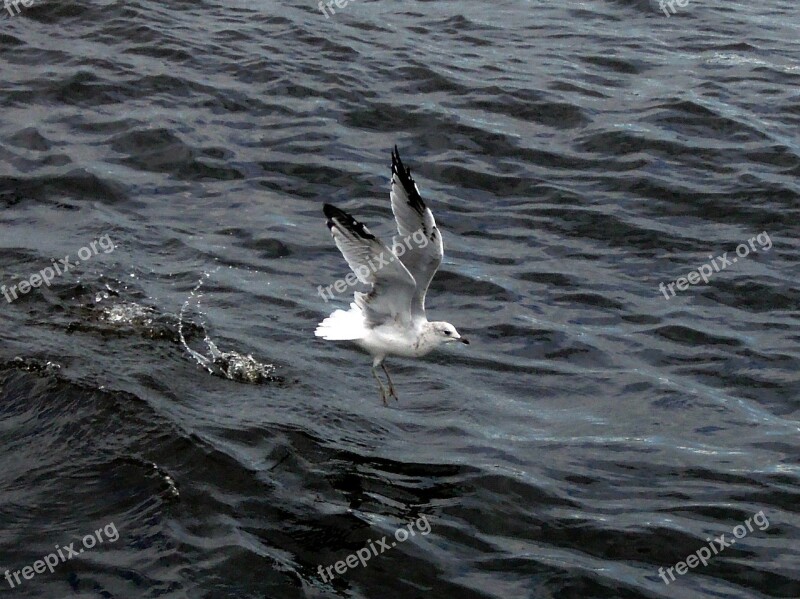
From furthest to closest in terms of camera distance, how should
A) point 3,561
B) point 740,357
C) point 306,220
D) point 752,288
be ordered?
point 306,220 < point 752,288 < point 740,357 < point 3,561

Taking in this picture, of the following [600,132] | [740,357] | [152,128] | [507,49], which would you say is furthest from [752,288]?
[152,128]

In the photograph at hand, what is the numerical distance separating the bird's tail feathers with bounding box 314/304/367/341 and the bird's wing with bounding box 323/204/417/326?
3.1 inches

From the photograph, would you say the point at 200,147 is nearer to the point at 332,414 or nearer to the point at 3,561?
the point at 332,414

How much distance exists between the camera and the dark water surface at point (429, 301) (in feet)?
27.7

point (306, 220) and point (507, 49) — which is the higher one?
point (507, 49)

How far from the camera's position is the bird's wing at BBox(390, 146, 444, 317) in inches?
359

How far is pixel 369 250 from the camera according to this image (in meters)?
9.16

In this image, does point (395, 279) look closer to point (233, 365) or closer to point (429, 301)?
point (233, 365)

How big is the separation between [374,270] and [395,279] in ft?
0.91

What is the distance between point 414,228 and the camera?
9328mm

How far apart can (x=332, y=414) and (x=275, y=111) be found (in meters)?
6.94

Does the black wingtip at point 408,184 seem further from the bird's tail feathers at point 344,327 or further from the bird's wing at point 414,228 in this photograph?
the bird's tail feathers at point 344,327

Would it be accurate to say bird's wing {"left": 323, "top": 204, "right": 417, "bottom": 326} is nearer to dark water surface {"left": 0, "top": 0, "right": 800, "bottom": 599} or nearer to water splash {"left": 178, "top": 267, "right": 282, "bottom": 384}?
dark water surface {"left": 0, "top": 0, "right": 800, "bottom": 599}

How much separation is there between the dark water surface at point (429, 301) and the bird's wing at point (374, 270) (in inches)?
36.4
